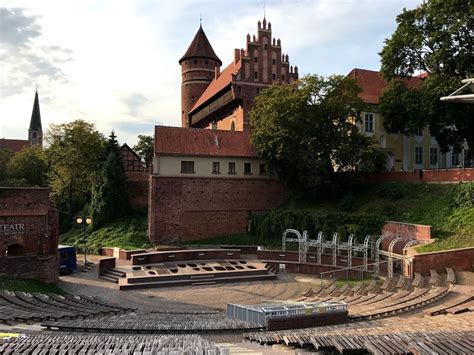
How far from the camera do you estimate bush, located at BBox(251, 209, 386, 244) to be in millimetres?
28828

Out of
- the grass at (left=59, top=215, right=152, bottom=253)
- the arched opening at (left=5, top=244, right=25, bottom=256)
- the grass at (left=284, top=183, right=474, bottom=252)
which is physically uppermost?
the grass at (left=284, top=183, right=474, bottom=252)

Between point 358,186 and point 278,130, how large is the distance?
873 centimetres

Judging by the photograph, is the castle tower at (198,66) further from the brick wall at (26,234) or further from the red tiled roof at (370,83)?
the brick wall at (26,234)

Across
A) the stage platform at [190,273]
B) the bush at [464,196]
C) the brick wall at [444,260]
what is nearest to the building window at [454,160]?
the bush at [464,196]

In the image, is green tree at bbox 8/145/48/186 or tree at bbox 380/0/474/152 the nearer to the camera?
tree at bbox 380/0/474/152

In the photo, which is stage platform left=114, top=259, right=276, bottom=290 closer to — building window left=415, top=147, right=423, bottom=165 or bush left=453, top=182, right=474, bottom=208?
bush left=453, top=182, right=474, bottom=208

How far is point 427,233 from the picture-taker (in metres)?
24.2

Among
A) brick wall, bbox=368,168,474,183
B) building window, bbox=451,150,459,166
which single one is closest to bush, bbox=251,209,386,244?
brick wall, bbox=368,168,474,183

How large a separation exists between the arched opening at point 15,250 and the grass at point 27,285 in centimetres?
160

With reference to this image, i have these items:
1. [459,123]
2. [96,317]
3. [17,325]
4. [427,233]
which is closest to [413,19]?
[459,123]

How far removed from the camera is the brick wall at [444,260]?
20.3 m

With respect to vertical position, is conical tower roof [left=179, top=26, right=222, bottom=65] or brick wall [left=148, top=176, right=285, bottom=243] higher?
conical tower roof [left=179, top=26, right=222, bottom=65]

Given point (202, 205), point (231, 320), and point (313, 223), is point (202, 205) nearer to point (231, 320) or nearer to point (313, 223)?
point (313, 223)

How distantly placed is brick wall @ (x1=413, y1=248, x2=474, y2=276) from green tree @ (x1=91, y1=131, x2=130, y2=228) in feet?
98.0
